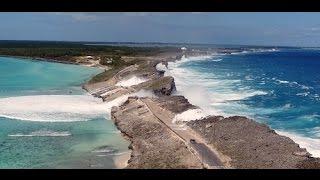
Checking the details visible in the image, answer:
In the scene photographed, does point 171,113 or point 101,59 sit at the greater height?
point 101,59

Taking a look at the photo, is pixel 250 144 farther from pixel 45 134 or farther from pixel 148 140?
pixel 45 134

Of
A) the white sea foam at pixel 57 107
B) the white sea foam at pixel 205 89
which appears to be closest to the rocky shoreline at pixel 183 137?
the white sea foam at pixel 57 107

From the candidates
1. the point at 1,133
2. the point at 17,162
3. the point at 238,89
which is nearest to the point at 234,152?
the point at 17,162

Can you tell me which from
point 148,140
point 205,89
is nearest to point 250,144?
point 148,140

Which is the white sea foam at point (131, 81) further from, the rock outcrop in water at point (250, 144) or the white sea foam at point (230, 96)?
the rock outcrop in water at point (250, 144)

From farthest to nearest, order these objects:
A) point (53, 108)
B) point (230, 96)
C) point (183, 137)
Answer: point (230, 96)
point (53, 108)
point (183, 137)

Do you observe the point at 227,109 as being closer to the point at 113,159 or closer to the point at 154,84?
the point at 154,84
